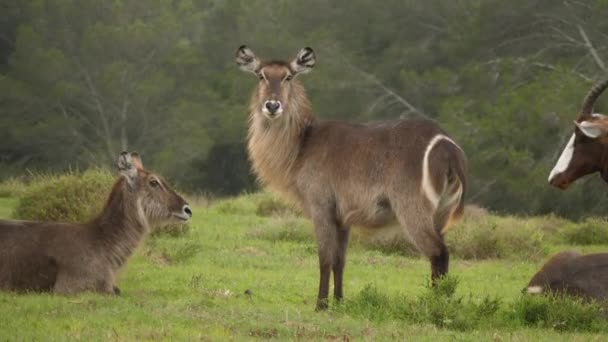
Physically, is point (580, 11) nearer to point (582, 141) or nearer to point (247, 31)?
point (247, 31)

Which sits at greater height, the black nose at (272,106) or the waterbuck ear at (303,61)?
the waterbuck ear at (303,61)

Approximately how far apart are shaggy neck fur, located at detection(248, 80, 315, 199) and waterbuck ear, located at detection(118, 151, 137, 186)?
3.73ft

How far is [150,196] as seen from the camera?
10.4 meters

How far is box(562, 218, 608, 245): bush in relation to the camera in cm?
1730

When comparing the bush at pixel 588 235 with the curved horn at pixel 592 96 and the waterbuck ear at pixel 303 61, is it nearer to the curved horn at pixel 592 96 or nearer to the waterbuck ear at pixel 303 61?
the waterbuck ear at pixel 303 61

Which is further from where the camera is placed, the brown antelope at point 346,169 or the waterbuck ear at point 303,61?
the waterbuck ear at point 303,61

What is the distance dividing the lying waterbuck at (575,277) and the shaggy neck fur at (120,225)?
341cm

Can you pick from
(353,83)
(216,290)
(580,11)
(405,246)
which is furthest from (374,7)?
(216,290)

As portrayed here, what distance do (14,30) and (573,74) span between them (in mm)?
22411

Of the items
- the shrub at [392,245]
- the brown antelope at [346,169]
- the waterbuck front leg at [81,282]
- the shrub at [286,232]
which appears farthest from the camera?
the shrub at [286,232]

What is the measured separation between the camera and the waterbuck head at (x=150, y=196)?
406 inches

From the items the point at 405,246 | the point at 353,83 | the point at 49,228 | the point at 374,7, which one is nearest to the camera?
the point at 49,228

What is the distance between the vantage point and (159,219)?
34.2 feet

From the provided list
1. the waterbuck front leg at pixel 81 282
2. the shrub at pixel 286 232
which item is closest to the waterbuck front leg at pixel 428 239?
the waterbuck front leg at pixel 81 282
